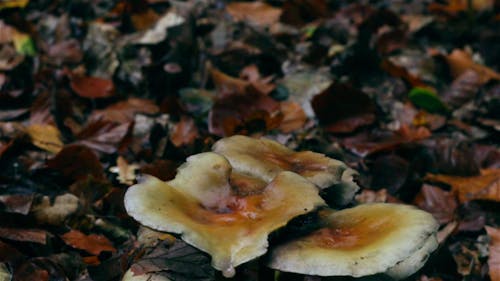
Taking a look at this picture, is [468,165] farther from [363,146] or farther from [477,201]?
[363,146]

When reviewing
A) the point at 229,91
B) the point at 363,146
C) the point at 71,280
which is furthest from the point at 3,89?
the point at 363,146

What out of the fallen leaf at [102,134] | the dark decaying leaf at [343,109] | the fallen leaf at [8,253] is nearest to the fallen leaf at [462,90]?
the dark decaying leaf at [343,109]

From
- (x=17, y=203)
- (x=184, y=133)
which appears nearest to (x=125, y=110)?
(x=184, y=133)

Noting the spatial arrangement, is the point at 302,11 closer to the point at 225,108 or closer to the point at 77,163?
the point at 225,108

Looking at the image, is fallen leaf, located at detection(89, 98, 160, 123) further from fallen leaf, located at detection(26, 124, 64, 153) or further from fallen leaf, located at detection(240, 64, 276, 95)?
fallen leaf, located at detection(240, 64, 276, 95)

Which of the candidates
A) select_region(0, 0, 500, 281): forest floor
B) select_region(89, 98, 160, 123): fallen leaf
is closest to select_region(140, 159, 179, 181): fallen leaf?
select_region(0, 0, 500, 281): forest floor

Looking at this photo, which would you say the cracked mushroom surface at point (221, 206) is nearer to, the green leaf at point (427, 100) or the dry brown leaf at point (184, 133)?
the dry brown leaf at point (184, 133)
